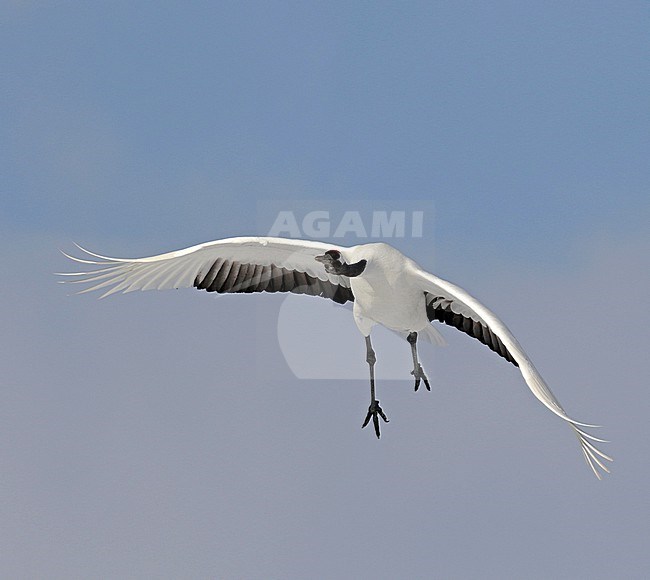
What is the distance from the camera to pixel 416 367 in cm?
1135

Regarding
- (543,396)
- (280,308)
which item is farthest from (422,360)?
(543,396)

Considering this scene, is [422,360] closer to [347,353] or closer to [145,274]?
[347,353]

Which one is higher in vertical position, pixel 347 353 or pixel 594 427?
pixel 347 353

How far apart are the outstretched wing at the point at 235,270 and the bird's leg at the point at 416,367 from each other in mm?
776

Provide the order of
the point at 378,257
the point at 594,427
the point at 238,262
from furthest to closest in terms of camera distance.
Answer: the point at 238,262 → the point at 378,257 → the point at 594,427

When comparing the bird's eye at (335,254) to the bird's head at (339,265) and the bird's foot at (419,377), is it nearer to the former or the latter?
the bird's head at (339,265)

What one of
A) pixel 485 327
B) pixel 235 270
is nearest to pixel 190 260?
pixel 235 270

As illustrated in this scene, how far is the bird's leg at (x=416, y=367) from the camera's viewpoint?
11.3 meters

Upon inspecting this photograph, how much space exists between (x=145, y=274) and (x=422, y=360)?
294 cm

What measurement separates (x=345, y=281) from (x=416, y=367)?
1.16m

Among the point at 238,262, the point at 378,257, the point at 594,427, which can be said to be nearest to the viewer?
the point at 594,427

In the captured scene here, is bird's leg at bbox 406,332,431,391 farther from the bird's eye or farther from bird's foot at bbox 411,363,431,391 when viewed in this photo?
the bird's eye

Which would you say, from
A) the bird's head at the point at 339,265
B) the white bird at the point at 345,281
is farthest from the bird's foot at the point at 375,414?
→ the bird's head at the point at 339,265

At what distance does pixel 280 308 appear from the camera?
456 inches
